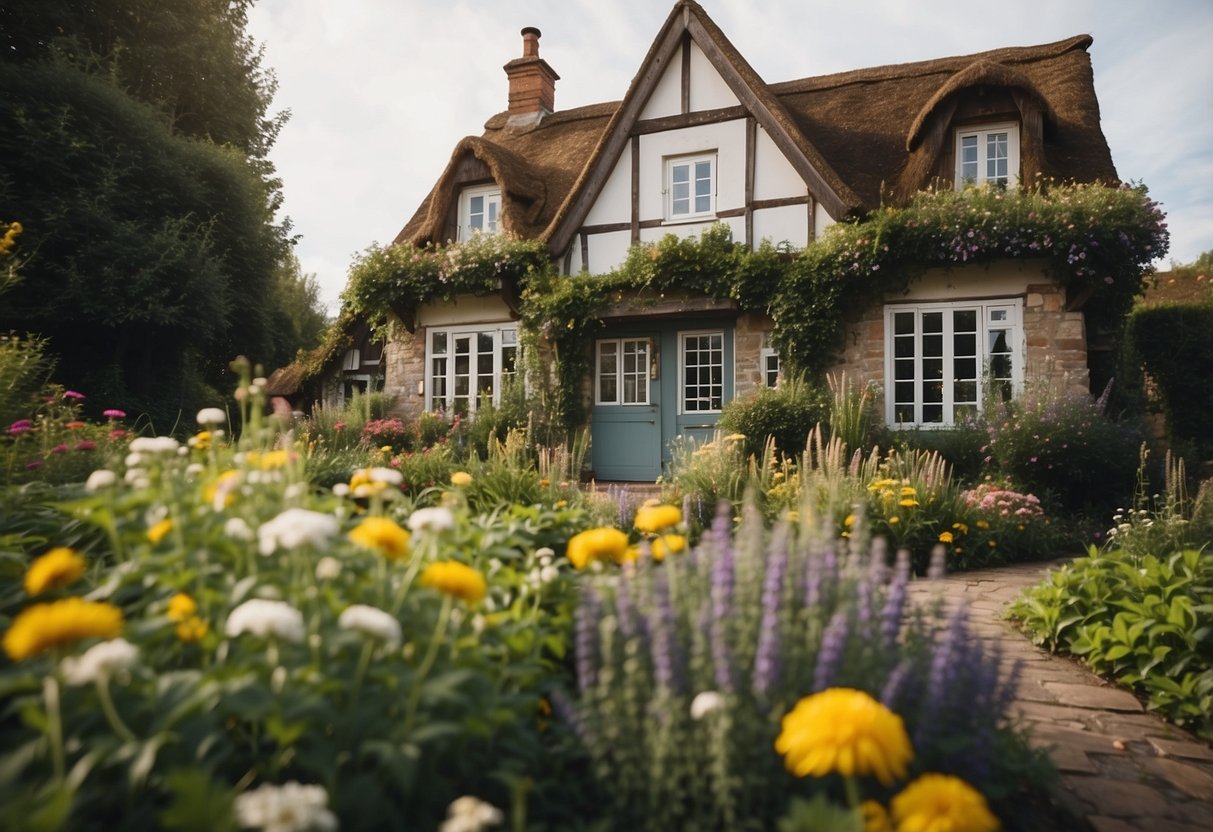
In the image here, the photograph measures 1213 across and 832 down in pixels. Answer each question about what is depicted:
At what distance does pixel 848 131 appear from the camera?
1089cm

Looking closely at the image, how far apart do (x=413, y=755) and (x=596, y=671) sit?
2.21ft

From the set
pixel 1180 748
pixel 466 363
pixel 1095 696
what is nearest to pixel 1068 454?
pixel 1095 696

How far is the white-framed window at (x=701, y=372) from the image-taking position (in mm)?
10414

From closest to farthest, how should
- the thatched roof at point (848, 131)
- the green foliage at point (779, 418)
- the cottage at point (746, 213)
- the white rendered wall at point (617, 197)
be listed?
the green foliage at point (779, 418)
the cottage at point (746, 213)
the thatched roof at point (848, 131)
the white rendered wall at point (617, 197)

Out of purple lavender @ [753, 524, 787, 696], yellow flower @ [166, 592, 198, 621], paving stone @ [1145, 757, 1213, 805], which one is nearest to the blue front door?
paving stone @ [1145, 757, 1213, 805]

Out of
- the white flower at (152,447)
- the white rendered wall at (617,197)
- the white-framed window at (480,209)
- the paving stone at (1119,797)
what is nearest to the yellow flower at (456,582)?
the white flower at (152,447)

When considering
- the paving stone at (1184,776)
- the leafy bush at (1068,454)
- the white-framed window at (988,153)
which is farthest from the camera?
the white-framed window at (988,153)

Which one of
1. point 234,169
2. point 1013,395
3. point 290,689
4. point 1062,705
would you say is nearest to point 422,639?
point 290,689

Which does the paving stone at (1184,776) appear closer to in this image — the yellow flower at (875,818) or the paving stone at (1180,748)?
the paving stone at (1180,748)

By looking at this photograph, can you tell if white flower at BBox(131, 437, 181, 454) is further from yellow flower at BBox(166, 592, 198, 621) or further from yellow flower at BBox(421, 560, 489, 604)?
yellow flower at BBox(421, 560, 489, 604)

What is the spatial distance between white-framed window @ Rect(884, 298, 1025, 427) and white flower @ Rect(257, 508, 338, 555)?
345 inches

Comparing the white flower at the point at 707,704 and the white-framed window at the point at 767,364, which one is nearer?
the white flower at the point at 707,704

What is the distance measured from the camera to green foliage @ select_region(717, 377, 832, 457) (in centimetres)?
866

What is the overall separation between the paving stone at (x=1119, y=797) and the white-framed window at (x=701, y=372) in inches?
317
